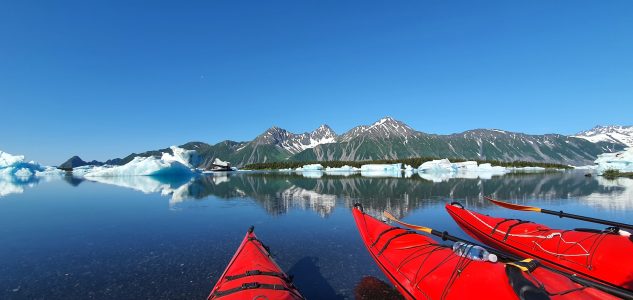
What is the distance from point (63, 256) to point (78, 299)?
4.88 meters

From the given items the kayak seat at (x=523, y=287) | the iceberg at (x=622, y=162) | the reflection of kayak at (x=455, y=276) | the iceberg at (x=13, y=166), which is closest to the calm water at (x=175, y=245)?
the reflection of kayak at (x=455, y=276)

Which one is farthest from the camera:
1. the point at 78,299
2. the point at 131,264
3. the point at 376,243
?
the point at 131,264

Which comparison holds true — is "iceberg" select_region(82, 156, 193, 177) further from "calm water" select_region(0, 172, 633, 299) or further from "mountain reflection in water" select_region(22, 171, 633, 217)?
"calm water" select_region(0, 172, 633, 299)

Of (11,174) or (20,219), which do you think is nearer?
(20,219)

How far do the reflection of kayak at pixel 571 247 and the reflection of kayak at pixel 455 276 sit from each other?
4.10 m

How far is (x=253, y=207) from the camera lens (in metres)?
23.4

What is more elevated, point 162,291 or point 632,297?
point 632,297

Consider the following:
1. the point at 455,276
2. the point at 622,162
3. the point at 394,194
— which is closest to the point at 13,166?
the point at 394,194

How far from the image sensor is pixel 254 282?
18.6 feet

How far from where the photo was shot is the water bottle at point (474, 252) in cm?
598

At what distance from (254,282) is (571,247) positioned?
9.23 m

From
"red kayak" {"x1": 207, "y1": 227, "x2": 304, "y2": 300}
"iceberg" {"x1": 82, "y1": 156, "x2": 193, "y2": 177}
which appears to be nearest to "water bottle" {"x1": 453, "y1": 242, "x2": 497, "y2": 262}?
"red kayak" {"x1": 207, "y1": 227, "x2": 304, "y2": 300}

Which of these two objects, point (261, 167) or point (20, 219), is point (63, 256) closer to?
point (20, 219)

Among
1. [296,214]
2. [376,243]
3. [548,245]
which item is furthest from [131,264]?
[548,245]
